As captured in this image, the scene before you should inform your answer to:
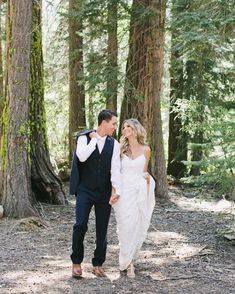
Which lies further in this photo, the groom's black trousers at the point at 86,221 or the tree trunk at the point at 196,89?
the tree trunk at the point at 196,89

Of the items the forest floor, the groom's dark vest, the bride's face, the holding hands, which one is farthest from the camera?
the holding hands

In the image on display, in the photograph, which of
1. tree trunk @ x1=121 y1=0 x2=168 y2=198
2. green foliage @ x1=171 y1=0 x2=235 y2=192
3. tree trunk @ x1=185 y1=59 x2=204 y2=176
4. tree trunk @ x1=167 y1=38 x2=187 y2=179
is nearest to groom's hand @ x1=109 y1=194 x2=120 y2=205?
green foliage @ x1=171 y1=0 x2=235 y2=192

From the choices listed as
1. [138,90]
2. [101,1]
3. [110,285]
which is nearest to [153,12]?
[101,1]

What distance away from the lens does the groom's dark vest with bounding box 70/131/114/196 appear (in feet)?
19.9

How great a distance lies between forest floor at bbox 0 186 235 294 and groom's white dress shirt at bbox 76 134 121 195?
1.22m

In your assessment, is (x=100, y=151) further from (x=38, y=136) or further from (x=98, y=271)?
(x=38, y=136)

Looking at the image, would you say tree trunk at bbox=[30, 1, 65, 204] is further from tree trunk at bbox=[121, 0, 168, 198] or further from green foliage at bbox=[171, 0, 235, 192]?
green foliage at bbox=[171, 0, 235, 192]

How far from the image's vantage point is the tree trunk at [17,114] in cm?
953

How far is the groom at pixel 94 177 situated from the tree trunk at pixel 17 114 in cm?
379

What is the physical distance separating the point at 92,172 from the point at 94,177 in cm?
7

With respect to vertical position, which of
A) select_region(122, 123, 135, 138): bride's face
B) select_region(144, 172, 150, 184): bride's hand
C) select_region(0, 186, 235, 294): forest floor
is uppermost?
select_region(122, 123, 135, 138): bride's face

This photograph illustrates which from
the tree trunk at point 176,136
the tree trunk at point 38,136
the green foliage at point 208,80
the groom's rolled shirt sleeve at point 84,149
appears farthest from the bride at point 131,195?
the tree trunk at point 176,136

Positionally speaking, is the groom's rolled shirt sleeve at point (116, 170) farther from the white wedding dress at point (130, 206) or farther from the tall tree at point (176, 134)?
the tall tree at point (176, 134)

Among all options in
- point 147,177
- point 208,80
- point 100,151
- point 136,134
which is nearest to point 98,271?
point 147,177
